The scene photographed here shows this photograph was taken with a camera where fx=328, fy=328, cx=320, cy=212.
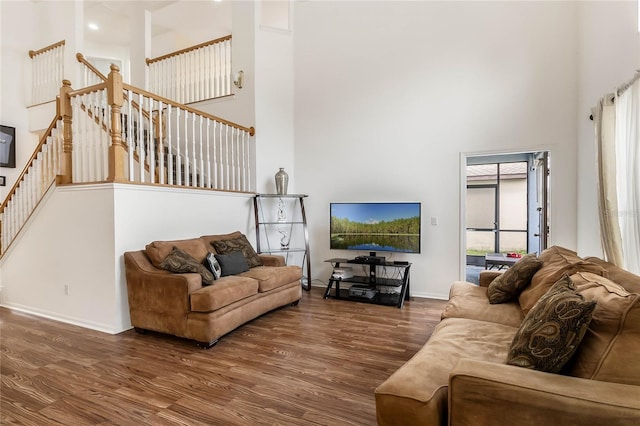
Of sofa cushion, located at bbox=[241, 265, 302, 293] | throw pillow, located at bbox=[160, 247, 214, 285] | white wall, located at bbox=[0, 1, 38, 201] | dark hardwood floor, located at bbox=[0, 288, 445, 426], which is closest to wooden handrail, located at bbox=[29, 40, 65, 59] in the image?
white wall, located at bbox=[0, 1, 38, 201]

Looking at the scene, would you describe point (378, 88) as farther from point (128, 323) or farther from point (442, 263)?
point (128, 323)

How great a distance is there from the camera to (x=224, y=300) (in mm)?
2988

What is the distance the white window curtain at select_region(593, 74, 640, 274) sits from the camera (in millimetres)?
2291

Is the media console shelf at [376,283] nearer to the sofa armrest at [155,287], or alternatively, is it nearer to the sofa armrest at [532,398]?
the sofa armrest at [155,287]

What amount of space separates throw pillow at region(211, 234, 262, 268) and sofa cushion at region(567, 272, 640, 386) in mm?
3389

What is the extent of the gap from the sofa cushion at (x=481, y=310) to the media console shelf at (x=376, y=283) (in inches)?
56.1

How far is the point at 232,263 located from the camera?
12.4 feet

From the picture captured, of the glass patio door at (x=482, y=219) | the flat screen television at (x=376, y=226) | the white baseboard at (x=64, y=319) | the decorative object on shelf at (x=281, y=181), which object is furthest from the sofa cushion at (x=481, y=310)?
the glass patio door at (x=482, y=219)

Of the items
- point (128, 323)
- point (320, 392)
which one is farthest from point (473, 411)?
point (128, 323)

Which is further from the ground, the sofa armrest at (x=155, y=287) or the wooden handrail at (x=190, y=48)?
the wooden handrail at (x=190, y=48)

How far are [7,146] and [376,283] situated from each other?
22.4 ft

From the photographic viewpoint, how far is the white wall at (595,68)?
2518mm

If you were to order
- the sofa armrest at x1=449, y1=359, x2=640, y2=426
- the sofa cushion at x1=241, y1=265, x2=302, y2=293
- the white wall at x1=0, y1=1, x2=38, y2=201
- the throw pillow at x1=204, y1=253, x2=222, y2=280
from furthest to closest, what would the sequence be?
1. the white wall at x1=0, y1=1, x2=38, y2=201
2. the sofa cushion at x1=241, y1=265, x2=302, y2=293
3. the throw pillow at x1=204, y1=253, x2=222, y2=280
4. the sofa armrest at x1=449, y1=359, x2=640, y2=426

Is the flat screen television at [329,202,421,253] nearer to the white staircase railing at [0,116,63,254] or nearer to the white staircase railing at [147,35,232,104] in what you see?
A: the white staircase railing at [147,35,232,104]
